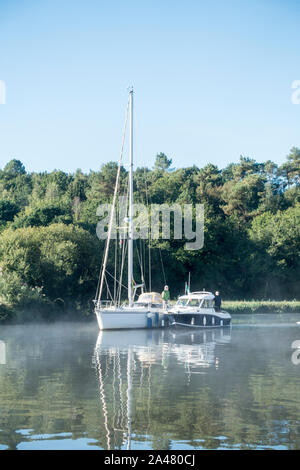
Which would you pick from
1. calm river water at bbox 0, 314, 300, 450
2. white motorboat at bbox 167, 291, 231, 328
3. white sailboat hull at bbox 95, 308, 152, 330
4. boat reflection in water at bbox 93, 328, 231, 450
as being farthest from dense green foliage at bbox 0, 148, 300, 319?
calm river water at bbox 0, 314, 300, 450

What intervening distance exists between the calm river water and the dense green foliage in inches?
803

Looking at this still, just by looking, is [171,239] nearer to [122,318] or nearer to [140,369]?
[122,318]

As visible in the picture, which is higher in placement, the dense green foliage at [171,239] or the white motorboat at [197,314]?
the dense green foliage at [171,239]

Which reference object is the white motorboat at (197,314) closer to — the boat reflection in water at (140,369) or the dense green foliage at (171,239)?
the boat reflection in water at (140,369)

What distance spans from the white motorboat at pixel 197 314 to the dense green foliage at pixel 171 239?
12271mm

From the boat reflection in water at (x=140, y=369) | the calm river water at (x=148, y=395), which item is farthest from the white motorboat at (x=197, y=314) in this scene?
the calm river water at (x=148, y=395)

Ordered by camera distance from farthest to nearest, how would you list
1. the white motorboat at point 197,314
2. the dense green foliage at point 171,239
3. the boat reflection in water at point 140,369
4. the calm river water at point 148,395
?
the dense green foliage at point 171,239
the white motorboat at point 197,314
the boat reflection in water at point 140,369
the calm river water at point 148,395

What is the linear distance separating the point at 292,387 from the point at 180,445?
8.00 meters

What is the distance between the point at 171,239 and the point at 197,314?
34545 millimetres

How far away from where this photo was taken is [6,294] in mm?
46812

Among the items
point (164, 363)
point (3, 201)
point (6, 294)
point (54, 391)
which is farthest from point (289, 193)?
point (54, 391)

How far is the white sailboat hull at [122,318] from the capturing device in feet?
134

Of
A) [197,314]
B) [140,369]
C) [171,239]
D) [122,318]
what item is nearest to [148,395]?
[140,369]
